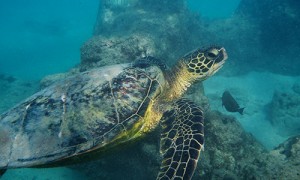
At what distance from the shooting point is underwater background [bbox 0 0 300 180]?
15.3ft

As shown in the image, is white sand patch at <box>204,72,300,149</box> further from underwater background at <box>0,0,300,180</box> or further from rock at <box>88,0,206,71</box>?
rock at <box>88,0,206,71</box>

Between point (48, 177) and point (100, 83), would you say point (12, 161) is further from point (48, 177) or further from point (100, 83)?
point (48, 177)

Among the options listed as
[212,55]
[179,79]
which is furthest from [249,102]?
[179,79]

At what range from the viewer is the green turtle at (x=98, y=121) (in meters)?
3.45

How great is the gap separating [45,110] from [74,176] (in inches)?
110

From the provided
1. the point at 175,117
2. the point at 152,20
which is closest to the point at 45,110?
the point at 175,117

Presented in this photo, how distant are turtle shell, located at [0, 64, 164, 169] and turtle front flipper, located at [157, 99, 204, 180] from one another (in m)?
0.51

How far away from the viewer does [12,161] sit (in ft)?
11.4

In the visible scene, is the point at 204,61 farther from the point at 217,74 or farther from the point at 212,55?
the point at 217,74

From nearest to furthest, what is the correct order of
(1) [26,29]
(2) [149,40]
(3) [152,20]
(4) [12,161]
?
(4) [12,161] → (2) [149,40] → (3) [152,20] → (1) [26,29]

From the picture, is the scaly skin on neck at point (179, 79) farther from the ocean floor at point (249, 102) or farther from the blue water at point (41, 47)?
the blue water at point (41, 47)

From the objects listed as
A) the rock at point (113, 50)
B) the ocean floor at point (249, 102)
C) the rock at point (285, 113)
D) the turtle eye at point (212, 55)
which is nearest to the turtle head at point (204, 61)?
the turtle eye at point (212, 55)

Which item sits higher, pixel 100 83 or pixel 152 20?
pixel 152 20

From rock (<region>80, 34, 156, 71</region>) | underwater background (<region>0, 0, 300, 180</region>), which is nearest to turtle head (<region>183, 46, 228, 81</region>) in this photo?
underwater background (<region>0, 0, 300, 180</region>)
